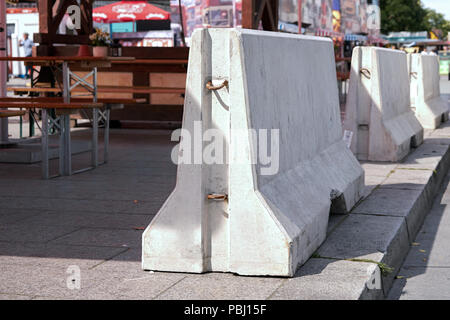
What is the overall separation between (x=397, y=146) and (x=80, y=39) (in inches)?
278

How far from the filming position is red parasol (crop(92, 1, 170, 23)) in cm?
3231

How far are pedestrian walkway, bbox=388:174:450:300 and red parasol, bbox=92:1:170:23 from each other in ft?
85.7

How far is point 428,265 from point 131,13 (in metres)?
28.3

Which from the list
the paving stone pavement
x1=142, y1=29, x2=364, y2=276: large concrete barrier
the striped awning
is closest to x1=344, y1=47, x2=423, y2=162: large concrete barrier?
the paving stone pavement

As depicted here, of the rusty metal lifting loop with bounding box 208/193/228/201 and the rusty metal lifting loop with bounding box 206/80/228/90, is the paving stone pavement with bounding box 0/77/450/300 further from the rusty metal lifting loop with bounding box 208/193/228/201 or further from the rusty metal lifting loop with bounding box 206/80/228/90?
the rusty metal lifting loop with bounding box 206/80/228/90

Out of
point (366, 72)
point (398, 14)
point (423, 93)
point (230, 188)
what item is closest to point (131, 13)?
point (423, 93)

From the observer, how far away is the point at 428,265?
555cm

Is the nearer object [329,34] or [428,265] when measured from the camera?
[428,265]

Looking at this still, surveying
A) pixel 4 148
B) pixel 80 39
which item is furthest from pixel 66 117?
pixel 80 39

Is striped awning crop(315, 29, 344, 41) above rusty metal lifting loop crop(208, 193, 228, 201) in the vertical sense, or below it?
above

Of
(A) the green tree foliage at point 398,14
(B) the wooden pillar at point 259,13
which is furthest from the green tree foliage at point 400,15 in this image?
(B) the wooden pillar at point 259,13

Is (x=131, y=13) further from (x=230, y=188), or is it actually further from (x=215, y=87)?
(x=230, y=188)

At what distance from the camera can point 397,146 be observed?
9.17 m
